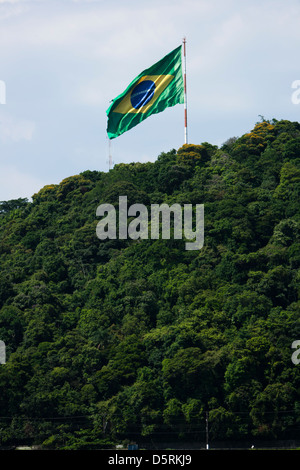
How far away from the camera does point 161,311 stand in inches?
2158

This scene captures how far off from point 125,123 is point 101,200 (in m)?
23.7

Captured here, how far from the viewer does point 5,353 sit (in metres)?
53.5

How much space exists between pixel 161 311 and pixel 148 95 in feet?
48.6

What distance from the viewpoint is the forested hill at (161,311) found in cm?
4628

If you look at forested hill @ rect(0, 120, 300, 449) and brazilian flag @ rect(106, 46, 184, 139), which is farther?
forested hill @ rect(0, 120, 300, 449)

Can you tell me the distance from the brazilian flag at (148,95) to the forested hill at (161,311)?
12.6 metres

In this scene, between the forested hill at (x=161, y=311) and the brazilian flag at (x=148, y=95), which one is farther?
the forested hill at (x=161, y=311)

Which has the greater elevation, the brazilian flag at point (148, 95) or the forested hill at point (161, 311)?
the brazilian flag at point (148, 95)

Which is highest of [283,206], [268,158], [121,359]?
[268,158]

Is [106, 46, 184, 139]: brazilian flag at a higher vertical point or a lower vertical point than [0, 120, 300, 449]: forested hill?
higher

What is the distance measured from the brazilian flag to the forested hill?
12.6 m

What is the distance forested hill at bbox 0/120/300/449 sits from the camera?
46281 millimetres

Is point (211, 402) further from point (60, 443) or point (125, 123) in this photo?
point (125, 123)
